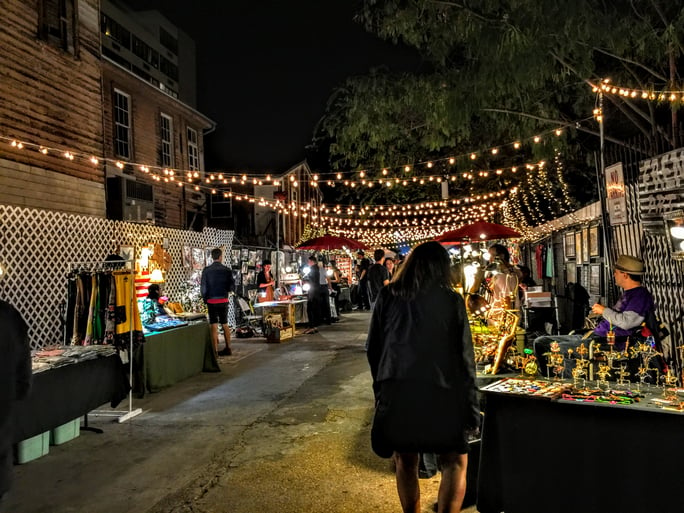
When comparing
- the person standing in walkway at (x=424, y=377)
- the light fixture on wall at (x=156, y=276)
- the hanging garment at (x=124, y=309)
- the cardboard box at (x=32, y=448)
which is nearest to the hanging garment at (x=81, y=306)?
the hanging garment at (x=124, y=309)

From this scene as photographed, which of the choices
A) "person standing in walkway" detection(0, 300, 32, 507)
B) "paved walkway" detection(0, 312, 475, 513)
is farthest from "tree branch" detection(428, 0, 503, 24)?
"person standing in walkway" detection(0, 300, 32, 507)

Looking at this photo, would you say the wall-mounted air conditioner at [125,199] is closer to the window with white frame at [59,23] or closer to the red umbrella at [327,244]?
the window with white frame at [59,23]

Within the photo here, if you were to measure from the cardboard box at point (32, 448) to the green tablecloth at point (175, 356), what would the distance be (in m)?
2.02

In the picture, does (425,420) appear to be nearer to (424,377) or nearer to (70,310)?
(424,377)

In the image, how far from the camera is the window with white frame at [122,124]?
16.3 meters

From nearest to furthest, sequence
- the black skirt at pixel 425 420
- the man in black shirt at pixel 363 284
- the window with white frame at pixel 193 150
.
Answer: the black skirt at pixel 425 420
the man in black shirt at pixel 363 284
the window with white frame at pixel 193 150

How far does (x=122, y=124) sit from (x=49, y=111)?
5.29 meters

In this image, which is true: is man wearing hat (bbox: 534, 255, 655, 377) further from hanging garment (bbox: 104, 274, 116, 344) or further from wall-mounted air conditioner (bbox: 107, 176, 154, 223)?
wall-mounted air conditioner (bbox: 107, 176, 154, 223)

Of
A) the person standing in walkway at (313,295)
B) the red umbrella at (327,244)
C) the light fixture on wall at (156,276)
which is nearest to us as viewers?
the light fixture on wall at (156,276)

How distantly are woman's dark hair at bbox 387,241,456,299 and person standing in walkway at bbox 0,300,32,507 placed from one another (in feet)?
7.25

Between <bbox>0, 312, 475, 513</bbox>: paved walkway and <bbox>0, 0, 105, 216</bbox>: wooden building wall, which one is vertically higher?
<bbox>0, 0, 105, 216</bbox>: wooden building wall

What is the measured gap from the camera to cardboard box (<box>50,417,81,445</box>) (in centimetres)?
559

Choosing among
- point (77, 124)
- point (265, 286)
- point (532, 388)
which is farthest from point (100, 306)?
point (265, 286)

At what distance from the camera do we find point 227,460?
16.5 feet
